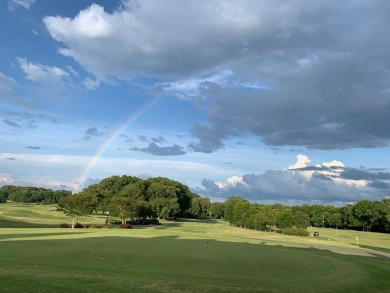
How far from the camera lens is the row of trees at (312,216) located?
10375cm

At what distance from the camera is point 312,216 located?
176250mm

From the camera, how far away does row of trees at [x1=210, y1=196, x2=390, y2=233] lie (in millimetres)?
103750

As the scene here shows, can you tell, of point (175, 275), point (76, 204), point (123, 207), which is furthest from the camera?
point (123, 207)

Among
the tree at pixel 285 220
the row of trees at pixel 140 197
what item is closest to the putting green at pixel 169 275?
the row of trees at pixel 140 197

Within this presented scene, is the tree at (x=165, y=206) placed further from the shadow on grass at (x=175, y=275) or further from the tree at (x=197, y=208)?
the shadow on grass at (x=175, y=275)

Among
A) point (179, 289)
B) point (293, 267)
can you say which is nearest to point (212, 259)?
point (293, 267)

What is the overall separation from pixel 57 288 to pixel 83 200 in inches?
2530

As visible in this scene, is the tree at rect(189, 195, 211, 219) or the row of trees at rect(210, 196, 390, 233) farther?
the tree at rect(189, 195, 211, 219)

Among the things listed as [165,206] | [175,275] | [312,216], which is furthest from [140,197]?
[175,275]

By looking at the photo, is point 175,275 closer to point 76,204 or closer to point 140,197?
point 76,204

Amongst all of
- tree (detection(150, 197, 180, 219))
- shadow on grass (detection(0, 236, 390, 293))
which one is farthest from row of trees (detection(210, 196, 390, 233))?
shadow on grass (detection(0, 236, 390, 293))

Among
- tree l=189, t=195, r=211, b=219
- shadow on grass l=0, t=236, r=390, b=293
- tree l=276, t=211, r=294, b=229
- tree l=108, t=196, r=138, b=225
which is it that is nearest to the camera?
shadow on grass l=0, t=236, r=390, b=293

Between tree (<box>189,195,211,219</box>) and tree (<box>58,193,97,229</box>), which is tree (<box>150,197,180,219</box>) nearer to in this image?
tree (<box>189,195,211,219</box>)

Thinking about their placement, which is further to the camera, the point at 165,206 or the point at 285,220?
the point at 165,206
